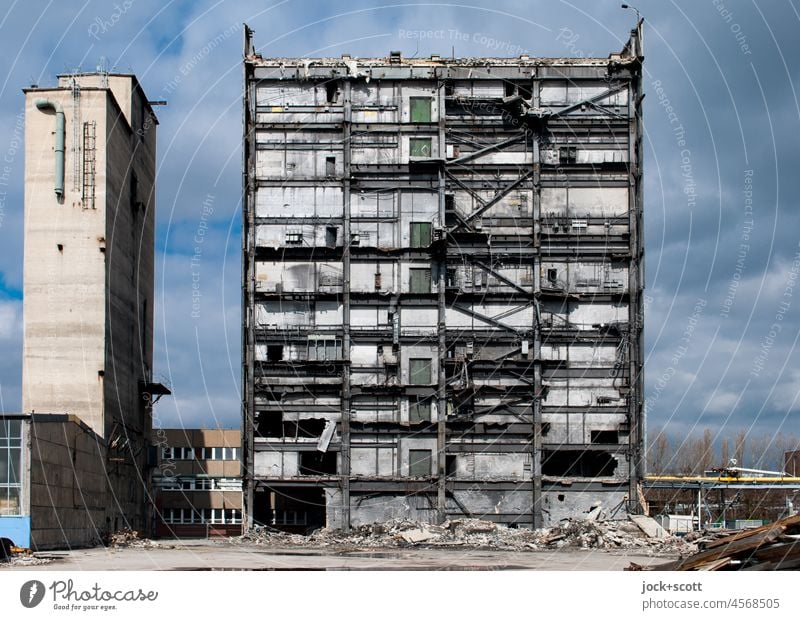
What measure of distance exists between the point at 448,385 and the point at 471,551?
1130 centimetres

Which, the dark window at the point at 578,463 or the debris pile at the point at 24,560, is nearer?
the debris pile at the point at 24,560

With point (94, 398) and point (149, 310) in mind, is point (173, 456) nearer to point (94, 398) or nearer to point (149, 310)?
point (149, 310)

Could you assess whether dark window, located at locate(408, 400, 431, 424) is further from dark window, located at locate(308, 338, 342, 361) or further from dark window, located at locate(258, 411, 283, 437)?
dark window, located at locate(258, 411, 283, 437)

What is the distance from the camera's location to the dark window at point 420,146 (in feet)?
191

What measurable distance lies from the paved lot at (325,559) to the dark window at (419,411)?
9932 millimetres

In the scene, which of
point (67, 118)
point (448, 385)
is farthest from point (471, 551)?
point (67, 118)

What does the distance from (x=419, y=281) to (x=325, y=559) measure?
20.3 metres

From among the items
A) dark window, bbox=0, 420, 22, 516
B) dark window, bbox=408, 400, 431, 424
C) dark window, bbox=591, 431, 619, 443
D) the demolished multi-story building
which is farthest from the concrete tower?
dark window, bbox=591, 431, 619, 443

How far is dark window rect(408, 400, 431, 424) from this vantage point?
5703cm

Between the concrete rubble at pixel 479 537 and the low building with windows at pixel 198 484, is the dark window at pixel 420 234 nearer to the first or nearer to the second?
the concrete rubble at pixel 479 537

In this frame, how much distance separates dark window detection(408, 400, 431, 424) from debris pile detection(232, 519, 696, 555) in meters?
5.27

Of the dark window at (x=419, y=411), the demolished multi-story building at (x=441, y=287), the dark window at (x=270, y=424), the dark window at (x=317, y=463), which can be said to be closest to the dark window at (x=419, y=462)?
the demolished multi-story building at (x=441, y=287)

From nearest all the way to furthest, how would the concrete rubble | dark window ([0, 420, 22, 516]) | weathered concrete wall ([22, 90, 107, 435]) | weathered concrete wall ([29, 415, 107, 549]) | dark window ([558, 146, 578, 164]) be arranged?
dark window ([0, 420, 22, 516]) → weathered concrete wall ([29, 415, 107, 549]) → the concrete rubble → dark window ([558, 146, 578, 164]) → weathered concrete wall ([22, 90, 107, 435])
